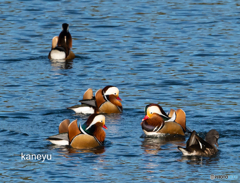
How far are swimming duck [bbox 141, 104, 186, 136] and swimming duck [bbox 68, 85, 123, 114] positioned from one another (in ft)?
7.99

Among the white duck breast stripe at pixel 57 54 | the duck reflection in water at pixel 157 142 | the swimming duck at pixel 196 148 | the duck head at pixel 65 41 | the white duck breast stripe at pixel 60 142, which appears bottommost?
the duck reflection in water at pixel 157 142

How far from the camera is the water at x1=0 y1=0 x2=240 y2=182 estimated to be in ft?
49.4

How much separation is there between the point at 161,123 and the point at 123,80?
6.22 m

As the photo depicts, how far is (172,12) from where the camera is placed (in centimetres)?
3847

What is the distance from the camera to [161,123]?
1783cm

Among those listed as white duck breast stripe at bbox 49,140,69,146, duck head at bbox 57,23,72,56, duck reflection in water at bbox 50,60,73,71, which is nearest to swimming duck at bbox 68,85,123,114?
white duck breast stripe at bbox 49,140,69,146

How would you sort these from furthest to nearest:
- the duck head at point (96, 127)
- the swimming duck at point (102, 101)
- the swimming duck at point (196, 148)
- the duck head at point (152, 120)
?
the swimming duck at point (102, 101), the duck head at point (152, 120), the duck head at point (96, 127), the swimming duck at point (196, 148)

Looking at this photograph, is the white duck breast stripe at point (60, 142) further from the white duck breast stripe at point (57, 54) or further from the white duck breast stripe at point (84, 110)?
the white duck breast stripe at point (57, 54)

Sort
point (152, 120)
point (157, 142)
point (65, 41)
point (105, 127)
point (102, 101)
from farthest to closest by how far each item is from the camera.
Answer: point (65, 41) < point (102, 101) < point (152, 120) < point (105, 127) < point (157, 142)

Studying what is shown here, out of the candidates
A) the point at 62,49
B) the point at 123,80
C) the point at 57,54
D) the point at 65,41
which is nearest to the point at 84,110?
the point at 123,80

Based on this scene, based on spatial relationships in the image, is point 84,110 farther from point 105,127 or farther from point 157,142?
point 157,142

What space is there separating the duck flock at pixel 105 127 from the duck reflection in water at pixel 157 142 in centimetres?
16

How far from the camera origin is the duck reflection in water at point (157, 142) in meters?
16.4

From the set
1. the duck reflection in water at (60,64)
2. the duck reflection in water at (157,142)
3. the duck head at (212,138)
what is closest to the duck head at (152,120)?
the duck reflection in water at (157,142)
